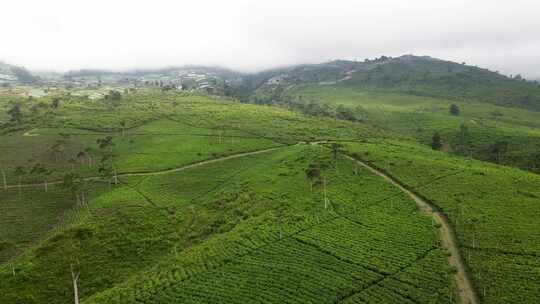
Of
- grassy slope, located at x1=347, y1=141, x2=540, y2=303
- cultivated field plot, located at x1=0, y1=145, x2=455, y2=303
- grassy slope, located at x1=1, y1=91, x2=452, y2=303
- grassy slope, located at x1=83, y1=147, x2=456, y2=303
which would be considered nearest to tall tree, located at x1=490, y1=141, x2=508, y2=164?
grassy slope, located at x1=347, y1=141, x2=540, y2=303

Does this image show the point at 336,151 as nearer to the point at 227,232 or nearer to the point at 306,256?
the point at 227,232

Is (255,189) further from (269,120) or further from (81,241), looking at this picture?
(269,120)

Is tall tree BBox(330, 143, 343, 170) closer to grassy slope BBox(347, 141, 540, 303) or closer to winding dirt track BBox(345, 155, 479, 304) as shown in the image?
grassy slope BBox(347, 141, 540, 303)

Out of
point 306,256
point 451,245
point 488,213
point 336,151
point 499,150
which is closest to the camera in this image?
point 306,256

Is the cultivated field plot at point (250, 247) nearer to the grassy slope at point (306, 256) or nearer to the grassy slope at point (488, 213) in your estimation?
the grassy slope at point (306, 256)

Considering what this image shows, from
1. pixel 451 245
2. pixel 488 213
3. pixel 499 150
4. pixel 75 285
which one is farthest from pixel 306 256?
pixel 499 150

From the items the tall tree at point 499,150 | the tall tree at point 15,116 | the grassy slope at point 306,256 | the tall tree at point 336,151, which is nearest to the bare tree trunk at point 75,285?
the grassy slope at point 306,256
